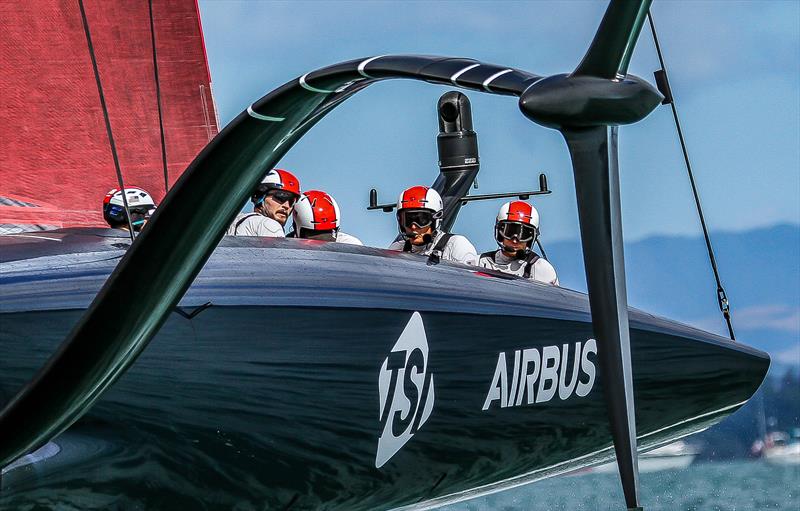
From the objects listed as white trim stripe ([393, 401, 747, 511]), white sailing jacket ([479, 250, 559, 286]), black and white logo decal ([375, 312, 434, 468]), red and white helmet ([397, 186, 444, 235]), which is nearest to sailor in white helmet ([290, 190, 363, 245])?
red and white helmet ([397, 186, 444, 235])

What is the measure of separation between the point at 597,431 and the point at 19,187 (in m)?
2.53

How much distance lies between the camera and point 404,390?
12.9ft

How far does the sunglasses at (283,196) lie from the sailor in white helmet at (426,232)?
22.1 inches

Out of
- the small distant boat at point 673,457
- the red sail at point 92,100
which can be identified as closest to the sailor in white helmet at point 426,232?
the red sail at point 92,100

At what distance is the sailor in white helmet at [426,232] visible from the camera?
18.6 feet

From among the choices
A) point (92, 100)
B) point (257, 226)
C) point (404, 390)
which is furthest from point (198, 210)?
point (92, 100)

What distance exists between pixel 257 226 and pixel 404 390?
1.37 m

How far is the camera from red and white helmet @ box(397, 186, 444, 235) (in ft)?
18.9

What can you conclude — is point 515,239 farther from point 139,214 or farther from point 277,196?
point 139,214

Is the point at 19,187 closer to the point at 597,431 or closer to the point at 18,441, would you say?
the point at 597,431

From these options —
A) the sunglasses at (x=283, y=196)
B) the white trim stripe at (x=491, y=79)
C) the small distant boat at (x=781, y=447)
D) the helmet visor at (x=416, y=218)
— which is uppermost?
the white trim stripe at (x=491, y=79)

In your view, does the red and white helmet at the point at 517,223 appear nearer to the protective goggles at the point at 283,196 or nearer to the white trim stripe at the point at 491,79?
the protective goggles at the point at 283,196

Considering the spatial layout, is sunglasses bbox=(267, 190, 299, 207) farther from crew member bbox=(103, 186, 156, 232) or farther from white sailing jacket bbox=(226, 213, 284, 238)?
crew member bbox=(103, 186, 156, 232)

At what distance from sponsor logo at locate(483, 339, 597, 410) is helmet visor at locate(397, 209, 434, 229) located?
124 cm
